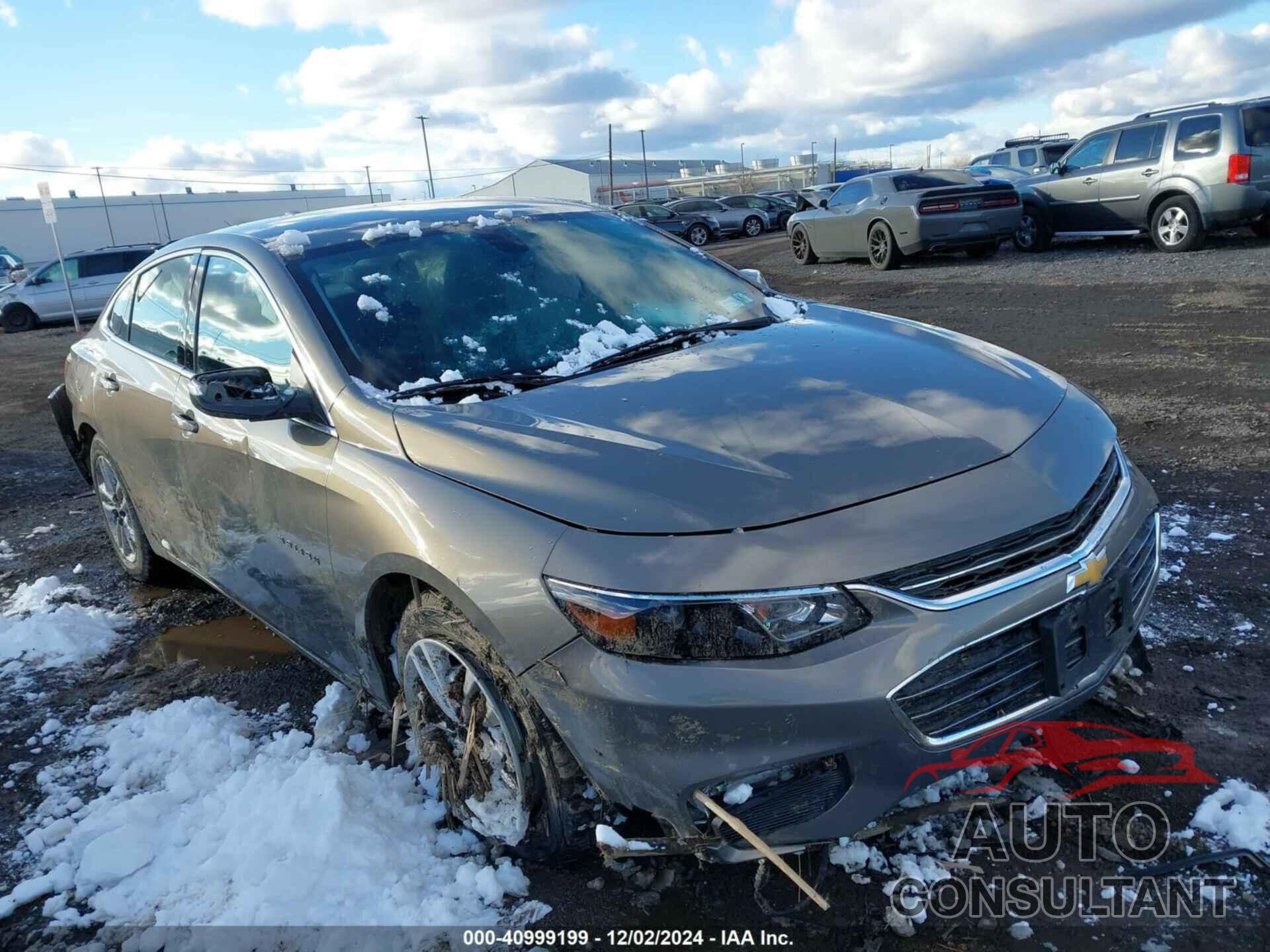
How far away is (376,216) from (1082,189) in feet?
41.7

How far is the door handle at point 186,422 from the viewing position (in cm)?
349

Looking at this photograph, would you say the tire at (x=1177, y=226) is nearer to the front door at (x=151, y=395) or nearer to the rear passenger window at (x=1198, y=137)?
the rear passenger window at (x=1198, y=137)

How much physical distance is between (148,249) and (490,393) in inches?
828

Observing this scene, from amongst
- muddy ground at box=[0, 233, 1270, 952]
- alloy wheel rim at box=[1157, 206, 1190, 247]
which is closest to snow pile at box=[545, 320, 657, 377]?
muddy ground at box=[0, 233, 1270, 952]

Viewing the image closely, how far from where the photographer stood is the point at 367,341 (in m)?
2.91

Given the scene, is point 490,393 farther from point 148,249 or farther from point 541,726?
point 148,249

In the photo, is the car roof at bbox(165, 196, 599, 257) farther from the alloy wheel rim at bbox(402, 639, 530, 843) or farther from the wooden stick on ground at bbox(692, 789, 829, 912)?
the wooden stick on ground at bbox(692, 789, 829, 912)

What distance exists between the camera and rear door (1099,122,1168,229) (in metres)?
12.4

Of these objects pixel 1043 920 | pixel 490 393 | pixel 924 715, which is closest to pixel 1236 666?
pixel 1043 920

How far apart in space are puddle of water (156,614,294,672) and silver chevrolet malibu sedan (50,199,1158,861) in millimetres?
560

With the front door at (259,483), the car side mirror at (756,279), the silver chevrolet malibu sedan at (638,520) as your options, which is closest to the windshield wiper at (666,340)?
the silver chevrolet malibu sedan at (638,520)

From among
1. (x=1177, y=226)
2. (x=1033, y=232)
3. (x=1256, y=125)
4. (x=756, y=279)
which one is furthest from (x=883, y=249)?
(x=756, y=279)

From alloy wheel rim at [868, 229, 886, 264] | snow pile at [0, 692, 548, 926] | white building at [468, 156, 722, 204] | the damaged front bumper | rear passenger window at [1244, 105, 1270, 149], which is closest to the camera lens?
the damaged front bumper

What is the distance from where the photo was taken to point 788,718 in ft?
6.31
